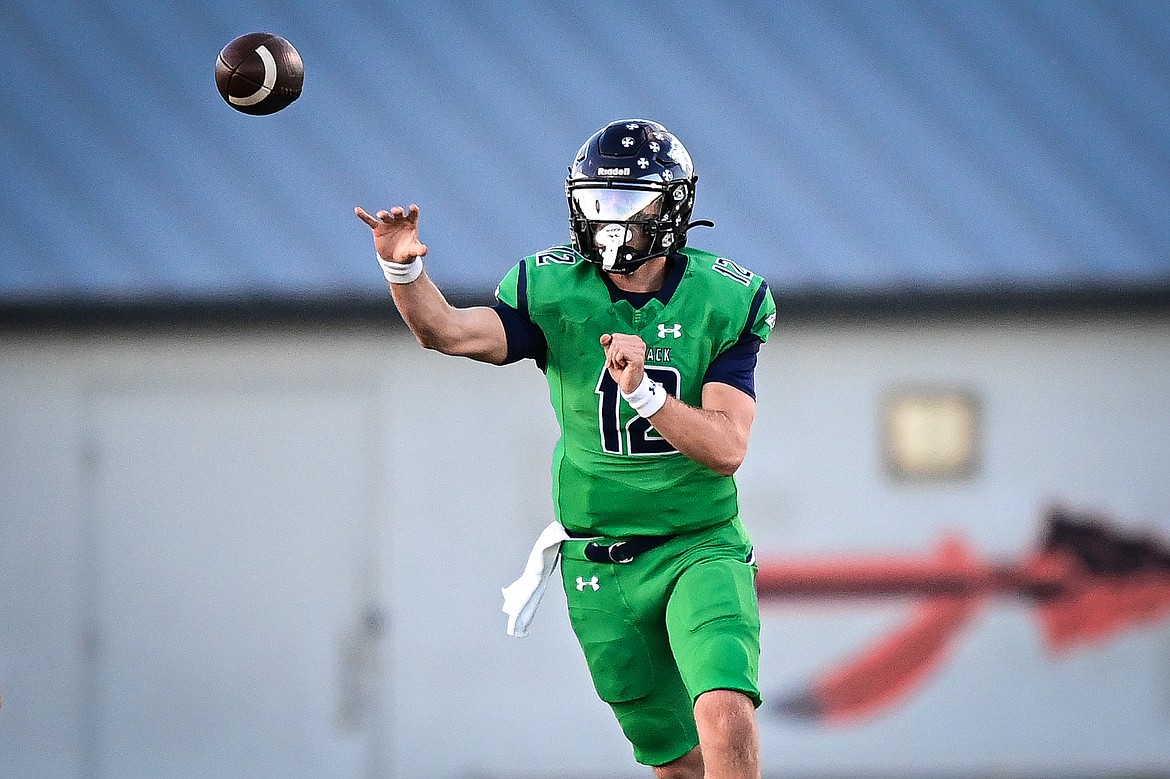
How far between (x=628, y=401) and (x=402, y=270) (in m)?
0.71

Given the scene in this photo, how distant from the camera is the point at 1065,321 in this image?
11047 mm

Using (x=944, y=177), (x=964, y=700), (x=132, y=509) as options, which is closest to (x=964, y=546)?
(x=964, y=700)

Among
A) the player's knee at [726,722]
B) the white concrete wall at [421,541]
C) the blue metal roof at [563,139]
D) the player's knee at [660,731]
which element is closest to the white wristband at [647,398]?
the player's knee at [726,722]

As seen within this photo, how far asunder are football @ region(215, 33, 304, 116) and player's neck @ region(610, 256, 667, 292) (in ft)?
4.01

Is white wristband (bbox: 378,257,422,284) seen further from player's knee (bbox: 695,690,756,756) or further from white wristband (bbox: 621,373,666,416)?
player's knee (bbox: 695,690,756,756)

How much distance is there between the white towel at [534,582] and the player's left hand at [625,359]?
0.78 m

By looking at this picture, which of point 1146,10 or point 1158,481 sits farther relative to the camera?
point 1146,10

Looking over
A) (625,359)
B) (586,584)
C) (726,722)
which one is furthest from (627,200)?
(726,722)

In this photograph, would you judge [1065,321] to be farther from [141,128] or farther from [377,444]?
[141,128]

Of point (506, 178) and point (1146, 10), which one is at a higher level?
point (1146, 10)

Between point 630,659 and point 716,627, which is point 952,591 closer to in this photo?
point 630,659

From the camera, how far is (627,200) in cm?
488

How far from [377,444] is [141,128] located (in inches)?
106

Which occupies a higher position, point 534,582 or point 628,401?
point 628,401
